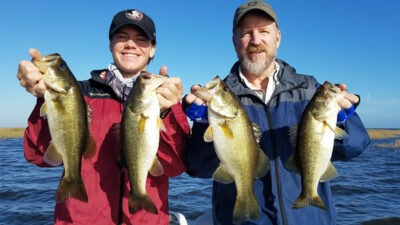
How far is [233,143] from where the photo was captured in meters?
3.50

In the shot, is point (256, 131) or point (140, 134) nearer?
point (140, 134)

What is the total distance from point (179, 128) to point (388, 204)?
13.9m

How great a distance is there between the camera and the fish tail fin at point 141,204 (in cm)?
325

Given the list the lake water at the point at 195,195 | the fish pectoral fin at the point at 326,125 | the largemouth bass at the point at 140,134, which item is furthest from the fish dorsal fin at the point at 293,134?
the lake water at the point at 195,195

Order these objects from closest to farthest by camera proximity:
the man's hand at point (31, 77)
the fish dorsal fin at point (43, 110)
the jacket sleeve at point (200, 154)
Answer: the man's hand at point (31, 77) → the fish dorsal fin at point (43, 110) → the jacket sleeve at point (200, 154)

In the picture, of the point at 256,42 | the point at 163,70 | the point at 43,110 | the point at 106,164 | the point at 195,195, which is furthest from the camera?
the point at 195,195

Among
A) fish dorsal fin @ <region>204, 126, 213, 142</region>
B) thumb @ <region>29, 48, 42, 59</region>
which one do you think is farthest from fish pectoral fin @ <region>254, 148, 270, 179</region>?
thumb @ <region>29, 48, 42, 59</region>

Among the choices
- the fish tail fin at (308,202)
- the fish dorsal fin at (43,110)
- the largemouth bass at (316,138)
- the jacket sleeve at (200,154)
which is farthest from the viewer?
the jacket sleeve at (200,154)

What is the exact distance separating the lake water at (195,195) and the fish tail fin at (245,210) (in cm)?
862

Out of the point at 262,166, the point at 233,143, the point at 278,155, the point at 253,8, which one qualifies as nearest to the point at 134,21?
the point at 253,8

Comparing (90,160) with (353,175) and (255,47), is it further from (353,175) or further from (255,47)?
(353,175)

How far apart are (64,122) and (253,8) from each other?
132 inches

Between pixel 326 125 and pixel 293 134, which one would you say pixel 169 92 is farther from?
pixel 326 125

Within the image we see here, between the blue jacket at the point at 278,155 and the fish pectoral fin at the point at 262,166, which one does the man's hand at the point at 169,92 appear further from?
the fish pectoral fin at the point at 262,166
